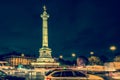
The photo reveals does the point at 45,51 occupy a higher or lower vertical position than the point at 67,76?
higher

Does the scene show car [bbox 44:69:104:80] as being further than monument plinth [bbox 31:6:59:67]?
No

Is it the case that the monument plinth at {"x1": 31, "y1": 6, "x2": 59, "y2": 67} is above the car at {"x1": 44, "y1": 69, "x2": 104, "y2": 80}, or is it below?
above

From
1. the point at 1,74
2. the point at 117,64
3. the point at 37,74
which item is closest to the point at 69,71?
the point at 1,74

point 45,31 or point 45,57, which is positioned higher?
point 45,31

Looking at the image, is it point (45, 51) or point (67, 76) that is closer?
point (67, 76)

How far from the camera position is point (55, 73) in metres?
25.0

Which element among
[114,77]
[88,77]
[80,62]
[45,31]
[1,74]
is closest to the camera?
[88,77]

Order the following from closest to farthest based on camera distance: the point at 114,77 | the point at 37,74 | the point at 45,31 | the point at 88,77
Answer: the point at 88,77, the point at 114,77, the point at 37,74, the point at 45,31

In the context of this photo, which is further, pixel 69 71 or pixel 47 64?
pixel 47 64

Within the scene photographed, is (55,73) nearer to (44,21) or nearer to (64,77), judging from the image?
(64,77)

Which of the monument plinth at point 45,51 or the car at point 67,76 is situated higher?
the monument plinth at point 45,51

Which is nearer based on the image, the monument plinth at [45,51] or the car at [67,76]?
the car at [67,76]

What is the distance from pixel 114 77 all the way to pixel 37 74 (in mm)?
11177

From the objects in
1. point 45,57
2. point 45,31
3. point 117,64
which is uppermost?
point 45,31
